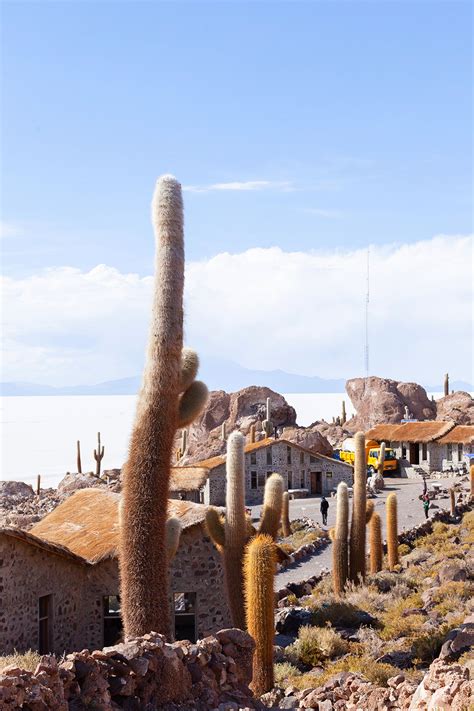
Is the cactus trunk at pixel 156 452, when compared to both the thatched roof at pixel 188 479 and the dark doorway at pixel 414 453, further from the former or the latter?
the dark doorway at pixel 414 453

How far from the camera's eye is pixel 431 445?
5781 centimetres

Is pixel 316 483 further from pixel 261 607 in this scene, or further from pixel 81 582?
pixel 261 607

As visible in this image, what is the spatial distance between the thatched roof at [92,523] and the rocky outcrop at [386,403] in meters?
61.0

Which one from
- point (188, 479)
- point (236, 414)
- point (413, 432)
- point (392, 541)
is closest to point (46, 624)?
point (188, 479)

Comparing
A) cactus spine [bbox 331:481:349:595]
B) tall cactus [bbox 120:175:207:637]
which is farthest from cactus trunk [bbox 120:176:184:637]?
cactus spine [bbox 331:481:349:595]

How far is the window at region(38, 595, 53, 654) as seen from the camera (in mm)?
15336

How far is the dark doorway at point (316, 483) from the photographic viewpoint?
1975 inches

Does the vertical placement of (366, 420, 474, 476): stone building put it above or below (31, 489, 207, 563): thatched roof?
above

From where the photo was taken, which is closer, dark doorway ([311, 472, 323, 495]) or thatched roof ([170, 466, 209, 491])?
thatched roof ([170, 466, 209, 491])

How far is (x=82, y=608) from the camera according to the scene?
1659 cm

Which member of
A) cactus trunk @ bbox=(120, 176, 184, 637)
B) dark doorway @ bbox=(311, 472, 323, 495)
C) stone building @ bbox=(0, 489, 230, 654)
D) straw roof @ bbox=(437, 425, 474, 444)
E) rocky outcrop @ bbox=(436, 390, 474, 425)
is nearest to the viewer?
cactus trunk @ bbox=(120, 176, 184, 637)

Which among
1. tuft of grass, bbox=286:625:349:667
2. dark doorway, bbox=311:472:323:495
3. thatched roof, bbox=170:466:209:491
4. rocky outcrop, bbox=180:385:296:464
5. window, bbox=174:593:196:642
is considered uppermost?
rocky outcrop, bbox=180:385:296:464

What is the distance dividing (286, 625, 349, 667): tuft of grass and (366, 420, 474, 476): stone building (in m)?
38.9

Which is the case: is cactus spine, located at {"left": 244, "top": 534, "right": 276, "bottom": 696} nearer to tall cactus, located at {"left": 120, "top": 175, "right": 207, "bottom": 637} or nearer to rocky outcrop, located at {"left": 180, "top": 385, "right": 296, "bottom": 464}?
tall cactus, located at {"left": 120, "top": 175, "right": 207, "bottom": 637}
